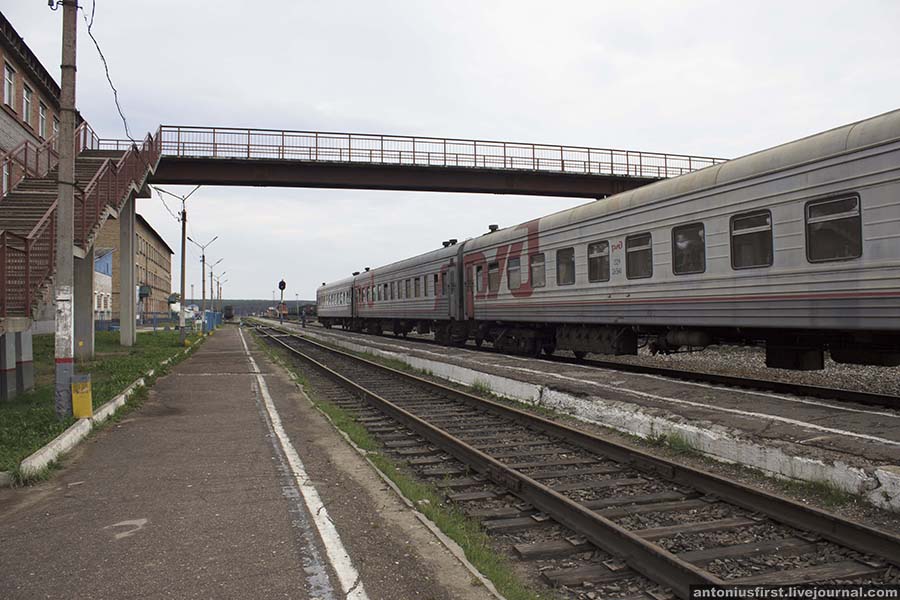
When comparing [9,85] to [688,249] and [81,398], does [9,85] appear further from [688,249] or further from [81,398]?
[688,249]

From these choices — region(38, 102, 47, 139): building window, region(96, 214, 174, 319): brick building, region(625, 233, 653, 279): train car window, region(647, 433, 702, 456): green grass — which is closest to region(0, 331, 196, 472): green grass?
region(647, 433, 702, 456): green grass

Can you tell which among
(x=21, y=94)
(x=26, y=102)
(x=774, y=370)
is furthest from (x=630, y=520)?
(x=26, y=102)

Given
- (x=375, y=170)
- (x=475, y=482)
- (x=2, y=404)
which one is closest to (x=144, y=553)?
(x=475, y=482)

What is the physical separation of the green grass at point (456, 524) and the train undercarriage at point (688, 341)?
6.05 meters

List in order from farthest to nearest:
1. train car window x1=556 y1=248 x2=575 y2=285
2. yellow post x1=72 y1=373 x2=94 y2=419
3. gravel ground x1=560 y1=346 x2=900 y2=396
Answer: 1. train car window x1=556 y1=248 x2=575 y2=285
2. gravel ground x1=560 y1=346 x2=900 y2=396
3. yellow post x1=72 y1=373 x2=94 y2=419

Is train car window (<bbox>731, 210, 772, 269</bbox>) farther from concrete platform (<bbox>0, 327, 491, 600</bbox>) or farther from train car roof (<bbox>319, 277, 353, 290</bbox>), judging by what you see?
train car roof (<bbox>319, 277, 353, 290</bbox>)

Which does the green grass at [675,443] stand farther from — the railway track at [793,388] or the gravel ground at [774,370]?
the gravel ground at [774,370]

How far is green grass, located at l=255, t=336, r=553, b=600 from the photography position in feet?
12.4

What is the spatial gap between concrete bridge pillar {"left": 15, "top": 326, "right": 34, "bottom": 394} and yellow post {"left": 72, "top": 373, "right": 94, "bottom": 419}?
3.35 m

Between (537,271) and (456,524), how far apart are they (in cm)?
1065

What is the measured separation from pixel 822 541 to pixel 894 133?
5.30 meters

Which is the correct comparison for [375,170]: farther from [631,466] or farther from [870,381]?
[631,466]

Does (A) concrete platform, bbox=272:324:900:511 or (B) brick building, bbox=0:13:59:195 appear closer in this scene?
(A) concrete platform, bbox=272:324:900:511

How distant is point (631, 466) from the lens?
625 cm
